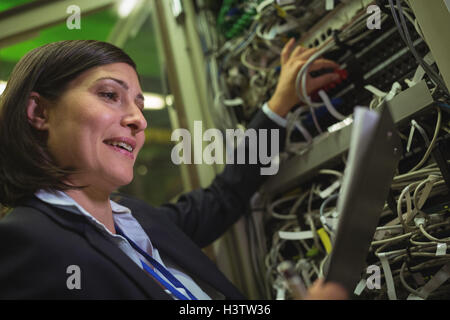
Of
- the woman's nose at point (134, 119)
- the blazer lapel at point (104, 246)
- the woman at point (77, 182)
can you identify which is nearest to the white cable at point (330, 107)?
the woman at point (77, 182)

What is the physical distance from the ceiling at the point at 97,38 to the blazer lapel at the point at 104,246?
0.37 metres

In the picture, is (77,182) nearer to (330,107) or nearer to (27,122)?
(27,122)

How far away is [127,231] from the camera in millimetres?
896

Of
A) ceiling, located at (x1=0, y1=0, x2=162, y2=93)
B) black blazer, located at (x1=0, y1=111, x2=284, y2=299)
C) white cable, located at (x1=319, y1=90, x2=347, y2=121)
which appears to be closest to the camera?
black blazer, located at (x1=0, y1=111, x2=284, y2=299)

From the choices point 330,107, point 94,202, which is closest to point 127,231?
point 94,202

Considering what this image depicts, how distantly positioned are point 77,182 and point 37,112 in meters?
0.18

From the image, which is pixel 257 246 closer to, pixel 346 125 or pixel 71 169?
pixel 346 125

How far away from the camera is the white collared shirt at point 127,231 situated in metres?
0.71

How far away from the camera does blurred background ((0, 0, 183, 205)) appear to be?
1153mm

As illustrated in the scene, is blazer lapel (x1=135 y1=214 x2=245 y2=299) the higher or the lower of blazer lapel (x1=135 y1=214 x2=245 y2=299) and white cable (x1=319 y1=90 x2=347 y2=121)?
the lower

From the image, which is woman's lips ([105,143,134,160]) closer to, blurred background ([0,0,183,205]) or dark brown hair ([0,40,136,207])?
dark brown hair ([0,40,136,207])

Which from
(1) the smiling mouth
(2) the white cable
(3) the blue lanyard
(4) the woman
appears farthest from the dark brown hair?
(2) the white cable

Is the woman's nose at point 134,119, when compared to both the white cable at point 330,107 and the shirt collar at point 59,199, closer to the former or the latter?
the shirt collar at point 59,199
